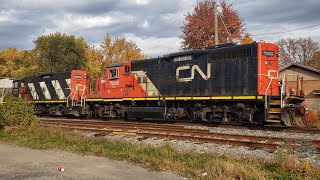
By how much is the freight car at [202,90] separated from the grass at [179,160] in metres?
7.36

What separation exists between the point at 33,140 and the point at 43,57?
38.8 metres

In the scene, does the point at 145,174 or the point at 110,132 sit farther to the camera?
the point at 110,132

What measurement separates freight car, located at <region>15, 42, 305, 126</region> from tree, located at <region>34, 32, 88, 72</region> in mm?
23323

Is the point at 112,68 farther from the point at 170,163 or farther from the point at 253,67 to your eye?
the point at 170,163

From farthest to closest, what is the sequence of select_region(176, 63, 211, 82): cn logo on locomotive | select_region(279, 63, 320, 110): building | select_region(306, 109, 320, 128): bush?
select_region(279, 63, 320, 110): building → select_region(176, 63, 211, 82): cn logo on locomotive → select_region(306, 109, 320, 128): bush

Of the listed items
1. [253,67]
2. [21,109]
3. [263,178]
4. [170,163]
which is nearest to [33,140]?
[21,109]

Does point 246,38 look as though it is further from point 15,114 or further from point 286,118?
point 15,114

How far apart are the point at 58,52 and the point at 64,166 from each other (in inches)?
1658

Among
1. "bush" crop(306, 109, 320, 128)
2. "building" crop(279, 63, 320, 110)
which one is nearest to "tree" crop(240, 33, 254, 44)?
"building" crop(279, 63, 320, 110)

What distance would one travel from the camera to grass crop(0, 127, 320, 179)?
6.38 meters

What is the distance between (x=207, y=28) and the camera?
3394cm

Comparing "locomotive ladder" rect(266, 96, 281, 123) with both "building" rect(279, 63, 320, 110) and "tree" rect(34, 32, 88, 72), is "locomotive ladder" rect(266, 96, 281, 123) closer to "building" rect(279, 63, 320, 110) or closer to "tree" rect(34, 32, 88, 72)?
"building" rect(279, 63, 320, 110)

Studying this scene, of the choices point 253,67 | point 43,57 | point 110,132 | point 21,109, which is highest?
point 43,57

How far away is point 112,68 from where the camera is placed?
73.7 feet
